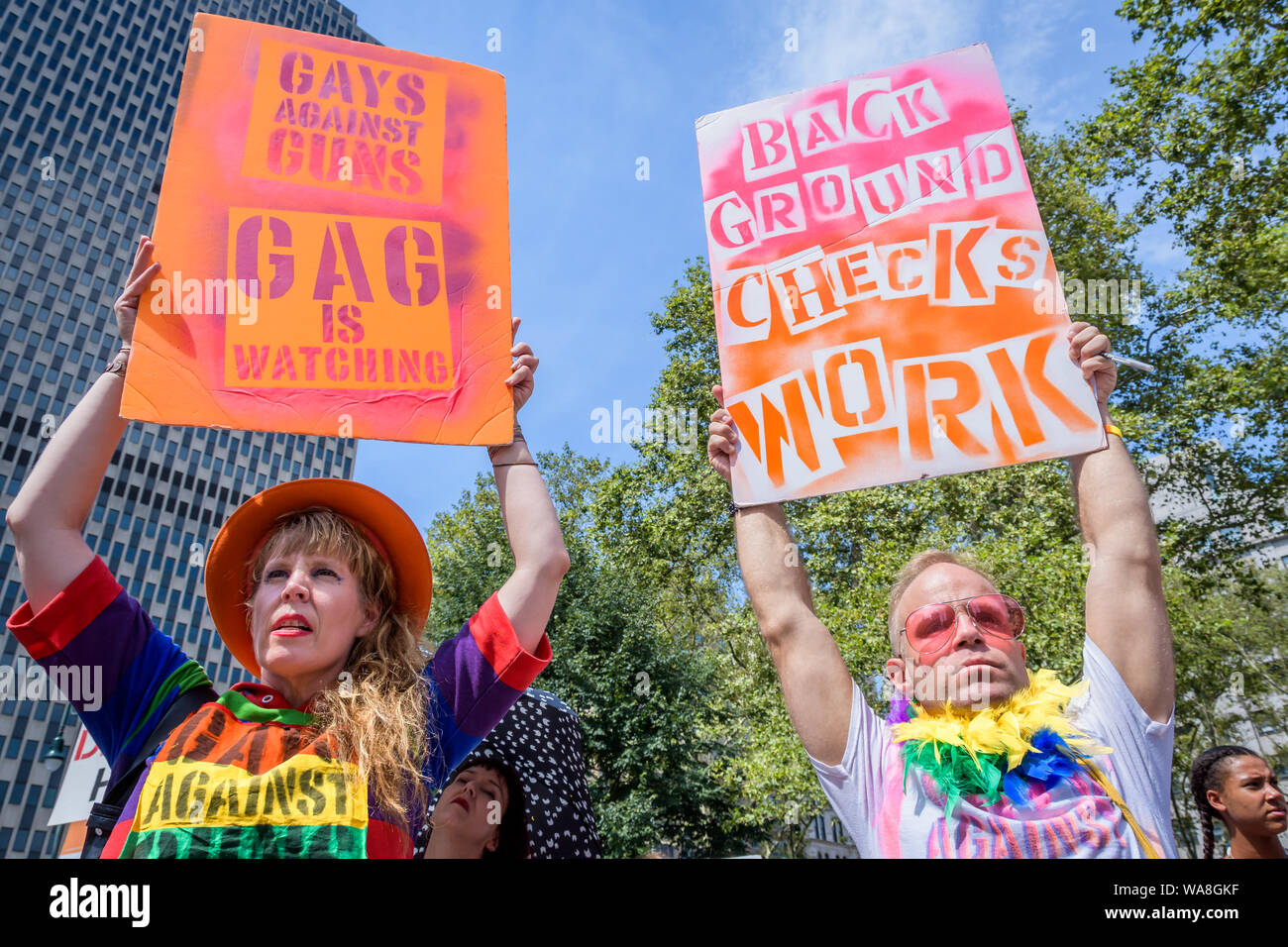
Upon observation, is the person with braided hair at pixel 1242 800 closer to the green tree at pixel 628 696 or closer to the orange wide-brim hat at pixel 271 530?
the orange wide-brim hat at pixel 271 530

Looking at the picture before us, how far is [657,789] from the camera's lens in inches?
535

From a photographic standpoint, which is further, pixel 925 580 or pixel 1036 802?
pixel 925 580

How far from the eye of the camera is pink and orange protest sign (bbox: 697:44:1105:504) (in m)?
2.46

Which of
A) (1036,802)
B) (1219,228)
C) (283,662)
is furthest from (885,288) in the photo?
(1219,228)

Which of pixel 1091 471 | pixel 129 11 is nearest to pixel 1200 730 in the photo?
pixel 1091 471

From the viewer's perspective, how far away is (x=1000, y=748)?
1971 millimetres

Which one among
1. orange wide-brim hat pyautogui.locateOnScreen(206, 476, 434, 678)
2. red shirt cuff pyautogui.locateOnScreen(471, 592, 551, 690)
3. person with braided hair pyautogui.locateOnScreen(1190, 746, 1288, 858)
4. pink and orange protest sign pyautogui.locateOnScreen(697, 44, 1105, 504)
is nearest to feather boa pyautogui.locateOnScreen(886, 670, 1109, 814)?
pink and orange protest sign pyautogui.locateOnScreen(697, 44, 1105, 504)

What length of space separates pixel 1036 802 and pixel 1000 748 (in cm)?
14

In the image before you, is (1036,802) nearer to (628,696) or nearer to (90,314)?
(628,696)

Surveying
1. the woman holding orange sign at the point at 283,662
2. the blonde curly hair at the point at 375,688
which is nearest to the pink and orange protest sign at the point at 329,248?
the woman holding orange sign at the point at 283,662

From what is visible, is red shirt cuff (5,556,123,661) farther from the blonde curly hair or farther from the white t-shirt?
the white t-shirt

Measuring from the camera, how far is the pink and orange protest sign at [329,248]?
2.23m

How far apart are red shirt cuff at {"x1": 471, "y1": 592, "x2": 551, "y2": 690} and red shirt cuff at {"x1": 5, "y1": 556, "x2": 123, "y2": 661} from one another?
31.0 inches
